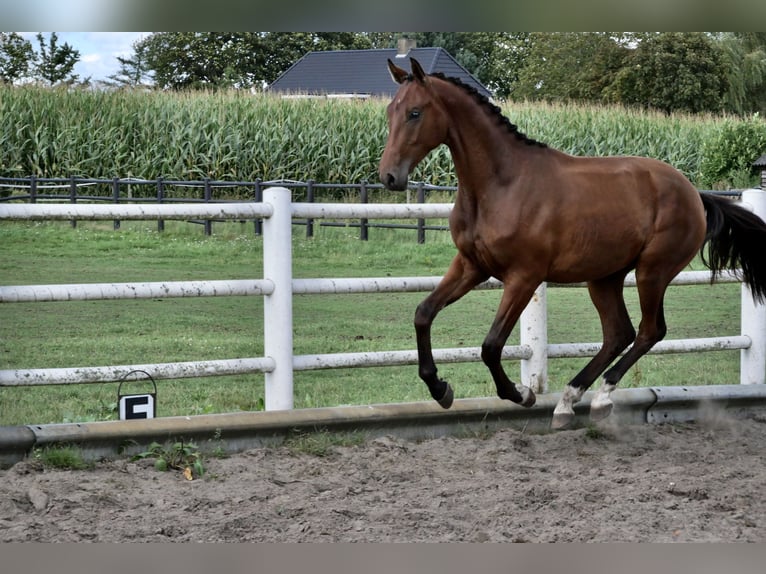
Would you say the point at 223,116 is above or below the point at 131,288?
above

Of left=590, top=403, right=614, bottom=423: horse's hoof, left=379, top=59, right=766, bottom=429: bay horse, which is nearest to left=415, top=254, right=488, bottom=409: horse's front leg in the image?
left=379, top=59, right=766, bottom=429: bay horse

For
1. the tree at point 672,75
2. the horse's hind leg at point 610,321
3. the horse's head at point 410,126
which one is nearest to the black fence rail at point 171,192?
the horse's hind leg at point 610,321

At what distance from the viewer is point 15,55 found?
36875mm

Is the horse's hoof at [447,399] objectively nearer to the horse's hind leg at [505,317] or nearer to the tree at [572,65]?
the horse's hind leg at [505,317]

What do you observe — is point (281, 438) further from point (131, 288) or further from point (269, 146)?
point (269, 146)

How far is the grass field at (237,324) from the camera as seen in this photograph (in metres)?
6.80

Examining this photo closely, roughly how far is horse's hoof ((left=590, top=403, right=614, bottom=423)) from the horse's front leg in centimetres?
85

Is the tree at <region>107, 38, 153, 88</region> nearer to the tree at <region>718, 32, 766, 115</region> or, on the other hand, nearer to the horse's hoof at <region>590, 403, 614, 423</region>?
the tree at <region>718, 32, 766, 115</region>

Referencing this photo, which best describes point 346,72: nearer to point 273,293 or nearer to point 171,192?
point 171,192

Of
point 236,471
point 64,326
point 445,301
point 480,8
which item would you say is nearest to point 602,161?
point 445,301

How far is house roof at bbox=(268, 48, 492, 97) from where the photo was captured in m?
41.8

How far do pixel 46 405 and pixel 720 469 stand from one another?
4.07m

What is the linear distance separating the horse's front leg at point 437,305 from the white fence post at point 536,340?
95 centimetres

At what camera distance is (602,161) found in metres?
5.09
